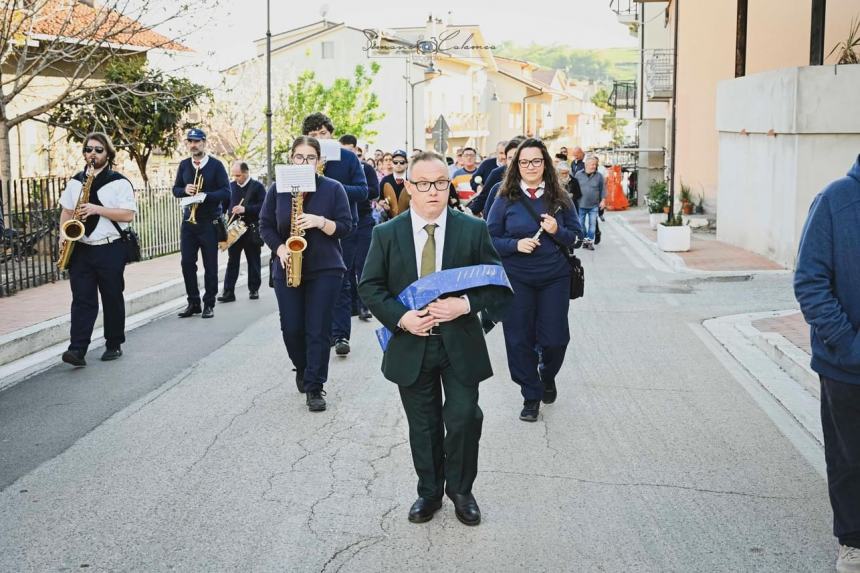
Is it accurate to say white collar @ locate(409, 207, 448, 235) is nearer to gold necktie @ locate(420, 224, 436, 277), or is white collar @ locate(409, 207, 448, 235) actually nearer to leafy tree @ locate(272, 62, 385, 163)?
gold necktie @ locate(420, 224, 436, 277)

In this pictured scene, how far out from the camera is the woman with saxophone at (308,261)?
26.1 ft

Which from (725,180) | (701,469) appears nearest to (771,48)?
(725,180)

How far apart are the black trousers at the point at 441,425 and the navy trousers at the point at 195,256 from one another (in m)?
7.66

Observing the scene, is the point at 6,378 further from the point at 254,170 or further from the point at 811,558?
the point at 254,170

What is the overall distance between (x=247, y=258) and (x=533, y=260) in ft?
24.6

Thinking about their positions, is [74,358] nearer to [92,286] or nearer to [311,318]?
[92,286]

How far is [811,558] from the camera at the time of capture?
496cm

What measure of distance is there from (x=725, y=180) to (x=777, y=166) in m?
4.07

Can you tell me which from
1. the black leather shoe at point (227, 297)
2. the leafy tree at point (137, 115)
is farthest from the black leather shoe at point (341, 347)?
the leafy tree at point (137, 115)

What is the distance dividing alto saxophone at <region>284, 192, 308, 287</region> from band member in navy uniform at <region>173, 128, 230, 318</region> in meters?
4.93

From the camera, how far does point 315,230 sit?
8.16 metres

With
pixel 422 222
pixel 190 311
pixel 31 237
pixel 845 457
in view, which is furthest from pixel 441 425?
pixel 31 237

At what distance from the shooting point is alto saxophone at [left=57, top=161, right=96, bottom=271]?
30.8ft

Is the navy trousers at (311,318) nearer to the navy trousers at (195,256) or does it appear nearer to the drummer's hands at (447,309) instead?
the drummer's hands at (447,309)
